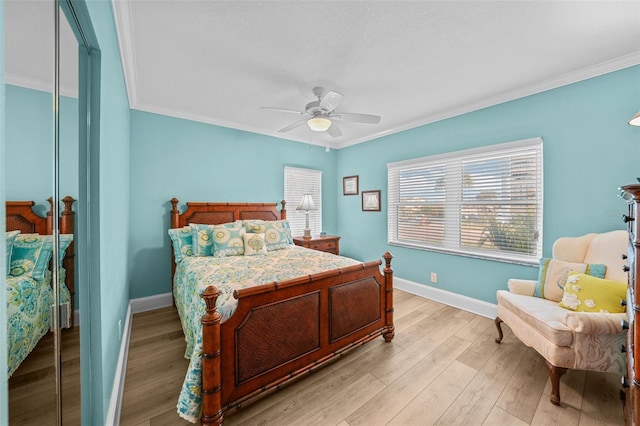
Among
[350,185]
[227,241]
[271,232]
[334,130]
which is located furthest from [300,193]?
[227,241]

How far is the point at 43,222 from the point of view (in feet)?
2.73

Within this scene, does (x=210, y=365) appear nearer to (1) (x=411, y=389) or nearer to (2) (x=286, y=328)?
(2) (x=286, y=328)

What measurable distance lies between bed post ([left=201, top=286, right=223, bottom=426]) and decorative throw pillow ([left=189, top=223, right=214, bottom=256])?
1.71m

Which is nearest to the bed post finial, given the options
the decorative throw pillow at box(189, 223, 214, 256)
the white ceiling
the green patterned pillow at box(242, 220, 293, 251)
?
the decorative throw pillow at box(189, 223, 214, 256)

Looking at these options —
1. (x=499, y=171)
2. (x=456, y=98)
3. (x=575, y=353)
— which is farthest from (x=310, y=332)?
(x=456, y=98)

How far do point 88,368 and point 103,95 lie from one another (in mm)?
1376

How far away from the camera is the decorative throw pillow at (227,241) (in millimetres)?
2984

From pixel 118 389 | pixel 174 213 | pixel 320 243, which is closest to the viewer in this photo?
pixel 118 389

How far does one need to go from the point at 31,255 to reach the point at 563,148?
12.5ft

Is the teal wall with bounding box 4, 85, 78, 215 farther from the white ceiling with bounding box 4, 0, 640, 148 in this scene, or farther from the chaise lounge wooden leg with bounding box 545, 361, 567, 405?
the chaise lounge wooden leg with bounding box 545, 361, 567, 405

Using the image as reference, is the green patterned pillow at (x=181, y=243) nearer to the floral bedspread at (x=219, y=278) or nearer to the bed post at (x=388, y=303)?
the floral bedspread at (x=219, y=278)

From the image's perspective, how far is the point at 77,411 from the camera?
1070mm

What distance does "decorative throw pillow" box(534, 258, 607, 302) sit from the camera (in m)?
2.08

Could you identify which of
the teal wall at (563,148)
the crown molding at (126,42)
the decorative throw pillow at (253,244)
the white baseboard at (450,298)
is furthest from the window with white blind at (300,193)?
the crown molding at (126,42)
